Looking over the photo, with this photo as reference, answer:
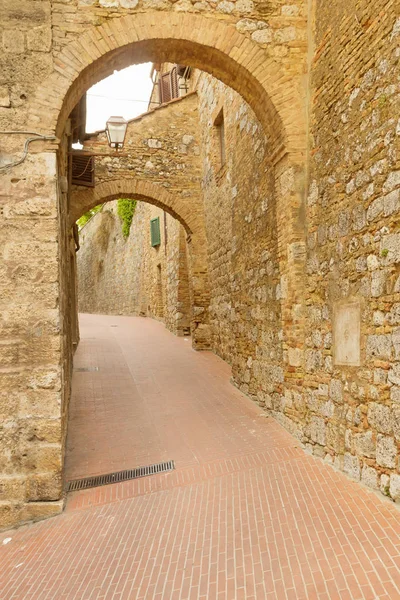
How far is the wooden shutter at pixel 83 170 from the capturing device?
31.1 ft

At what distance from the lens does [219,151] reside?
9547 mm

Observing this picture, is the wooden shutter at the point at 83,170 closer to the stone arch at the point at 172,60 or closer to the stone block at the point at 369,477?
the stone arch at the point at 172,60

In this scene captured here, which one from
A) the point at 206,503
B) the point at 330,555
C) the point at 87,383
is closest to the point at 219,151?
the point at 87,383

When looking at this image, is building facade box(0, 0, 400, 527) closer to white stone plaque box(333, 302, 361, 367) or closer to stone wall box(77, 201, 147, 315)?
white stone plaque box(333, 302, 361, 367)

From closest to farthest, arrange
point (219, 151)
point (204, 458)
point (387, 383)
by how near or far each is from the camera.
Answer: point (387, 383) < point (204, 458) < point (219, 151)

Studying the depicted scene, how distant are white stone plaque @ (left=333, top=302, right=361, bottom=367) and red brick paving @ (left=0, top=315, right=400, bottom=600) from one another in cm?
99

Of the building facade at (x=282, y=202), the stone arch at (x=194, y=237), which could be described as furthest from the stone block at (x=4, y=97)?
the stone arch at (x=194, y=237)

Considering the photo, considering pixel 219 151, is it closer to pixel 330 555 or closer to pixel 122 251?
pixel 330 555

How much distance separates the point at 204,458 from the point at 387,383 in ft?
6.53

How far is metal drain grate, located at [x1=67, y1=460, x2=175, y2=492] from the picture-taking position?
159 inches

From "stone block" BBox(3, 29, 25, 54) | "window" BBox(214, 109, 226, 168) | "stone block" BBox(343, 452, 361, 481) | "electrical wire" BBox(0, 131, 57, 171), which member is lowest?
"stone block" BBox(343, 452, 361, 481)

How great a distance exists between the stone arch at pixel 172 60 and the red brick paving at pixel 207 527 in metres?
3.22

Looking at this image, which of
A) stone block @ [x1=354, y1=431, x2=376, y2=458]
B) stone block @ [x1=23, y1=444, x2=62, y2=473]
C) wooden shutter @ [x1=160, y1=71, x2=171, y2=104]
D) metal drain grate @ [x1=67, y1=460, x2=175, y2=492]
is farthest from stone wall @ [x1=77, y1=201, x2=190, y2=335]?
stone block @ [x1=354, y1=431, x2=376, y2=458]

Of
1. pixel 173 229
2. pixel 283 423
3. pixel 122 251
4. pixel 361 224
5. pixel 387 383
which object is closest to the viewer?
Answer: pixel 387 383
